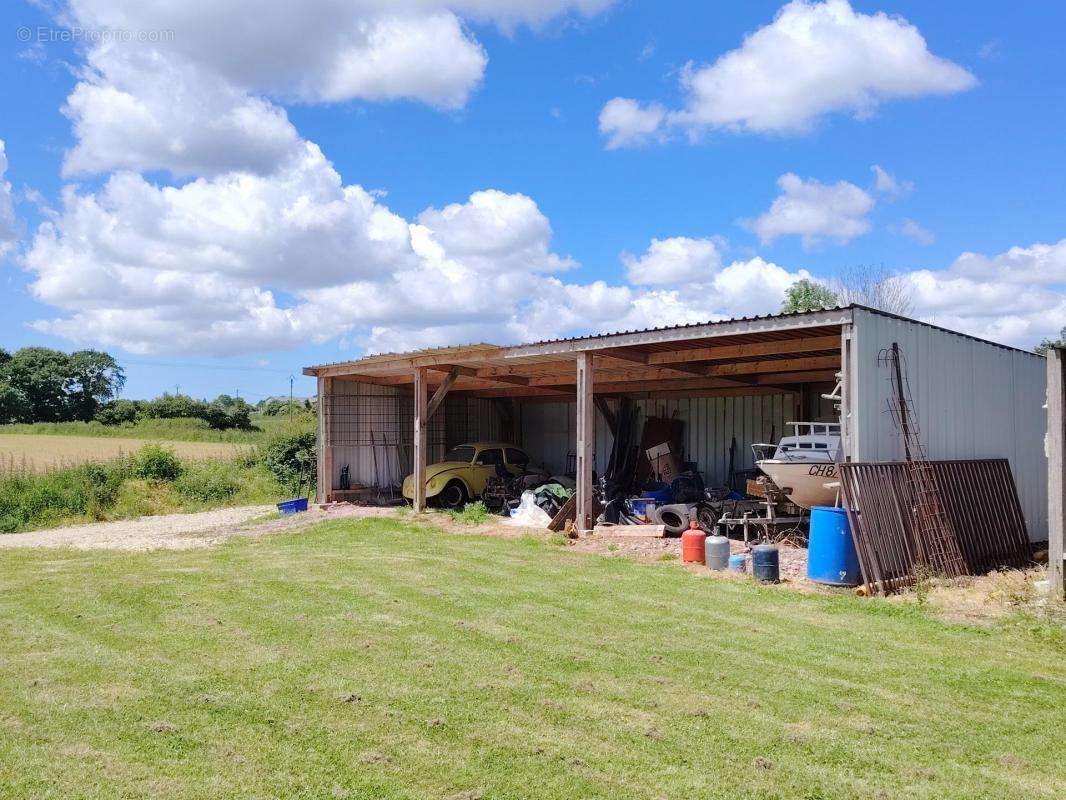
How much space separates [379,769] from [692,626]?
12.3 feet

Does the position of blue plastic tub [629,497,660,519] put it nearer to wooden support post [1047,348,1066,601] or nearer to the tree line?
wooden support post [1047,348,1066,601]

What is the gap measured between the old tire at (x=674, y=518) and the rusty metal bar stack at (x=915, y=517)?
370 cm

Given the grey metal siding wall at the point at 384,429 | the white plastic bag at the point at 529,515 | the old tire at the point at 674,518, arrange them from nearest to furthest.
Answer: the old tire at the point at 674,518
the white plastic bag at the point at 529,515
the grey metal siding wall at the point at 384,429

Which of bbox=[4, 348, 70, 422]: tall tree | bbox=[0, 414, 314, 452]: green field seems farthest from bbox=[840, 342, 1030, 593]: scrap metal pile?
bbox=[4, 348, 70, 422]: tall tree

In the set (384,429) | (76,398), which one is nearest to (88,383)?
(76,398)

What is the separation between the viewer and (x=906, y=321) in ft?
34.6

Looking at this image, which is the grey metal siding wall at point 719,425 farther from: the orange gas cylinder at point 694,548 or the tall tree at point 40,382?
the tall tree at point 40,382

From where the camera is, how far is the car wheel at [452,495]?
17891mm

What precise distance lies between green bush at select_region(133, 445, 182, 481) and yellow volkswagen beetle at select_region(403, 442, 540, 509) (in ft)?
22.3

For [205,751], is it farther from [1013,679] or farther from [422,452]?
[422,452]

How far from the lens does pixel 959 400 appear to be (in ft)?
38.3

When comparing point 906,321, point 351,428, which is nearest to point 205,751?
point 906,321

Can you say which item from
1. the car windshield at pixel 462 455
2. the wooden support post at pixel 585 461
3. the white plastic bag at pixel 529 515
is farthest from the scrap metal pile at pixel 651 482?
the car windshield at pixel 462 455

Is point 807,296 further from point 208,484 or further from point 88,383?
point 88,383
